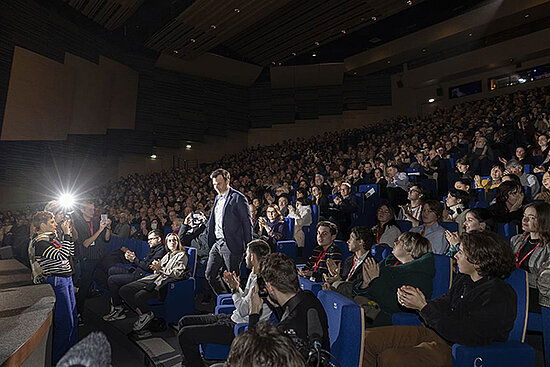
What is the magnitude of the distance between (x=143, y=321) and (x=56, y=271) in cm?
99

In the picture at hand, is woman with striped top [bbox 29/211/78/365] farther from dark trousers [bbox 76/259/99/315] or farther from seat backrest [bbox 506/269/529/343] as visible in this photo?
seat backrest [bbox 506/269/529/343]

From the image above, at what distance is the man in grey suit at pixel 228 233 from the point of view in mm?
3344

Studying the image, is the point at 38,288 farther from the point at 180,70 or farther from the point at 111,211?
the point at 180,70

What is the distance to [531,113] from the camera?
733 cm

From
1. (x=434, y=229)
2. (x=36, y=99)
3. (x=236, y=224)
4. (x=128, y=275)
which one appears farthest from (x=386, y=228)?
(x=36, y=99)

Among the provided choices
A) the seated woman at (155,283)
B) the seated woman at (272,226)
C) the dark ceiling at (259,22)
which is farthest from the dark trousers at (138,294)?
the dark ceiling at (259,22)

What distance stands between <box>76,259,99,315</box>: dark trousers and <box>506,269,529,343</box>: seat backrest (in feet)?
11.3

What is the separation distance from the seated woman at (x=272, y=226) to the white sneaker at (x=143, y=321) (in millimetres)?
1626

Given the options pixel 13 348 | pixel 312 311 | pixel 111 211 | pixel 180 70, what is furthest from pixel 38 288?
pixel 180 70

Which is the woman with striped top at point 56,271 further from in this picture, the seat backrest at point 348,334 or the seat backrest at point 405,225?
the seat backrest at point 405,225

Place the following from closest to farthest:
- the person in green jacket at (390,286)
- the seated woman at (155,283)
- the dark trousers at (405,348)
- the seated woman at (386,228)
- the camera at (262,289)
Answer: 1. the dark trousers at (405,348)
2. the camera at (262,289)
3. the person in green jacket at (390,286)
4. the seated woman at (155,283)
5. the seated woman at (386,228)

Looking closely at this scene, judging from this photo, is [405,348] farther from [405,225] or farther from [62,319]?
[405,225]

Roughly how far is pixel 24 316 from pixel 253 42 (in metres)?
12.7

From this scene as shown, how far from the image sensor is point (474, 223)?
2744mm
